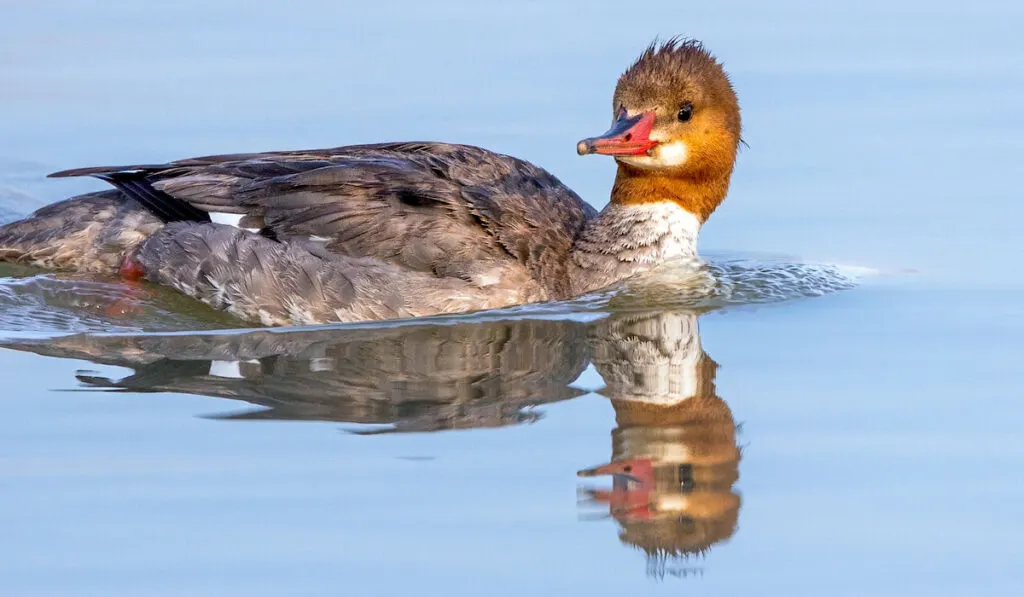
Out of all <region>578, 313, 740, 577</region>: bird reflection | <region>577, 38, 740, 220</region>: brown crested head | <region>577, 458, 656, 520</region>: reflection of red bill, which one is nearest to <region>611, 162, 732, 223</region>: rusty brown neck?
<region>577, 38, 740, 220</region>: brown crested head

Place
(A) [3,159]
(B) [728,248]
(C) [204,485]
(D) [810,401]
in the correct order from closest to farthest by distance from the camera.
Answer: (C) [204,485] → (D) [810,401] → (B) [728,248] → (A) [3,159]

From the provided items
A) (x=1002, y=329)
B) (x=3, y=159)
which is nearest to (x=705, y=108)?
(x=1002, y=329)

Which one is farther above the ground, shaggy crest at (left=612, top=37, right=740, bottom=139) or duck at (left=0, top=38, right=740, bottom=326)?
shaggy crest at (left=612, top=37, right=740, bottom=139)

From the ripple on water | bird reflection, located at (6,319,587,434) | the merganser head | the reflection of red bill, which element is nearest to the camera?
the reflection of red bill

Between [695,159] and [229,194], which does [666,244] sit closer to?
[695,159]

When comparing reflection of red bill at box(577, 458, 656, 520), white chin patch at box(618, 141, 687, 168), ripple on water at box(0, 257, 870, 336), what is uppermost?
white chin patch at box(618, 141, 687, 168)

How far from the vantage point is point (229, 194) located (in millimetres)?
8508

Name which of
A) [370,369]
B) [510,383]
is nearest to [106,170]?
[370,369]

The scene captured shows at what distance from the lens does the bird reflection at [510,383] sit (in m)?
5.79

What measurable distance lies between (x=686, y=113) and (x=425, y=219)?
153 cm

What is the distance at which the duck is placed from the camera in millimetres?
8133

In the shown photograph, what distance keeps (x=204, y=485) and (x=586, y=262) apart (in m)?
3.34

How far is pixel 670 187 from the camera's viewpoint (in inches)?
338

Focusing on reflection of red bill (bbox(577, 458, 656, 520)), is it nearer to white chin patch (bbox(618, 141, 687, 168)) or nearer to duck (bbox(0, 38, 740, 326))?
duck (bbox(0, 38, 740, 326))
